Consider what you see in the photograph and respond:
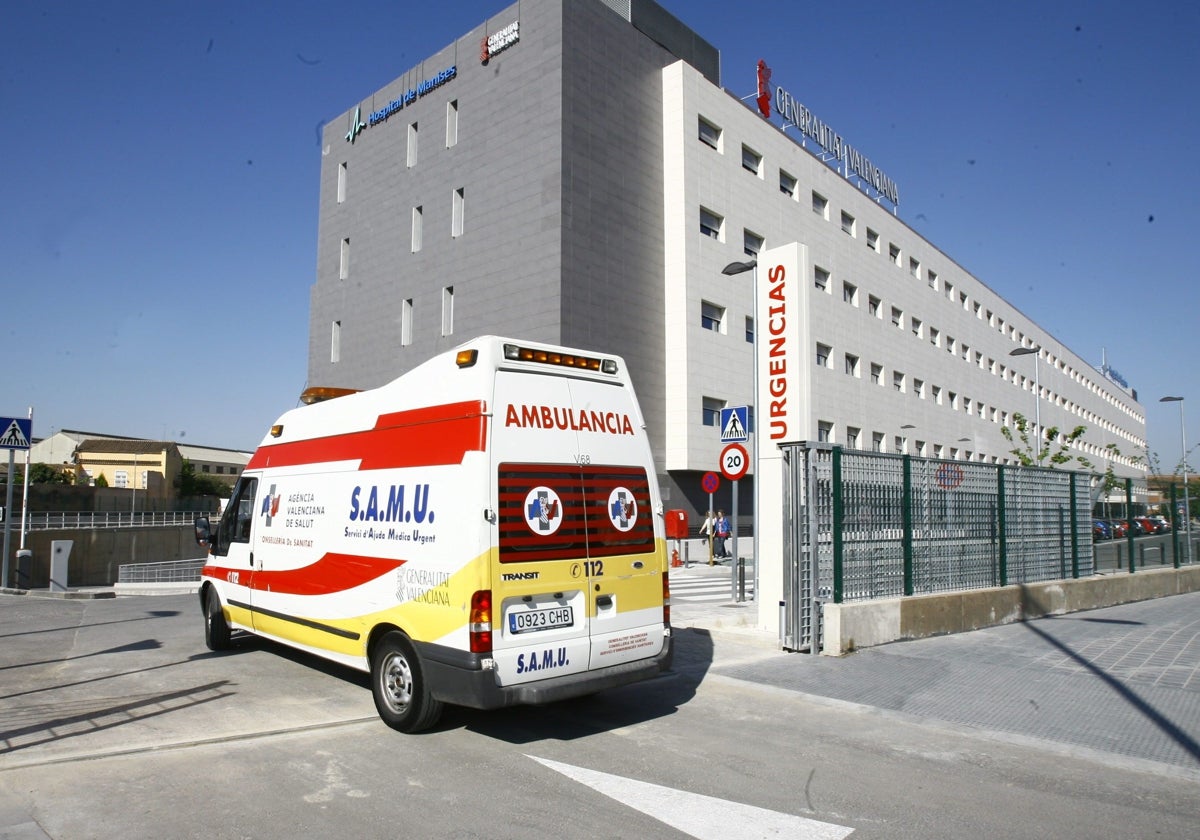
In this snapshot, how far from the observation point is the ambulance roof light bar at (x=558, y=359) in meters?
6.21

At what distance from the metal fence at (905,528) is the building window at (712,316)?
55.4 feet

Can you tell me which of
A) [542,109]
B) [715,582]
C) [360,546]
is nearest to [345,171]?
[542,109]

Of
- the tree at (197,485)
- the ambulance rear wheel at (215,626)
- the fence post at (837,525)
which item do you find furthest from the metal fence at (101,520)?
the tree at (197,485)

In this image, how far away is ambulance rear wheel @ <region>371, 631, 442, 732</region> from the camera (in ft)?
19.6

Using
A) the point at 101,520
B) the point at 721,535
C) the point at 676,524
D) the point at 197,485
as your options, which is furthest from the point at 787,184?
the point at 197,485

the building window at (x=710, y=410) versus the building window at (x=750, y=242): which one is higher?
the building window at (x=750, y=242)

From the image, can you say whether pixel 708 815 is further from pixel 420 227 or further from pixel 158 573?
pixel 420 227

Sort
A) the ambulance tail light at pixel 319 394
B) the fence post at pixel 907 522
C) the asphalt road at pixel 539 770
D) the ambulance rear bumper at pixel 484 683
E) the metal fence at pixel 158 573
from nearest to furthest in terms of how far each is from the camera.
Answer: the asphalt road at pixel 539 770, the ambulance rear bumper at pixel 484 683, the ambulance tail light at pixel 319 394, the fence post at pixel 907 522, the metal fence at pixel 158 573

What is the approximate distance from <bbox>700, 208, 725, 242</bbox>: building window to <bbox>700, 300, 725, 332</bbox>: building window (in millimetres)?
2481

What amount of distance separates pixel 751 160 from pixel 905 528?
2613cm

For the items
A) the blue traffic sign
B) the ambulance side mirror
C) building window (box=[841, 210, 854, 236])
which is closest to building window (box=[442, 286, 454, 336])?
the blue traffic sign

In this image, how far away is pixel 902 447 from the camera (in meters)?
44.2

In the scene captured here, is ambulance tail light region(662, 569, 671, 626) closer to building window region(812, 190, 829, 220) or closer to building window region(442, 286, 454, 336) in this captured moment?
building window region(442, 286, 454, 336)

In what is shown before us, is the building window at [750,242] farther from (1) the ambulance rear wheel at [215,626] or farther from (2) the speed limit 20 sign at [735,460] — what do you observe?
(1) the ambulance rear wheel at [215,626]
